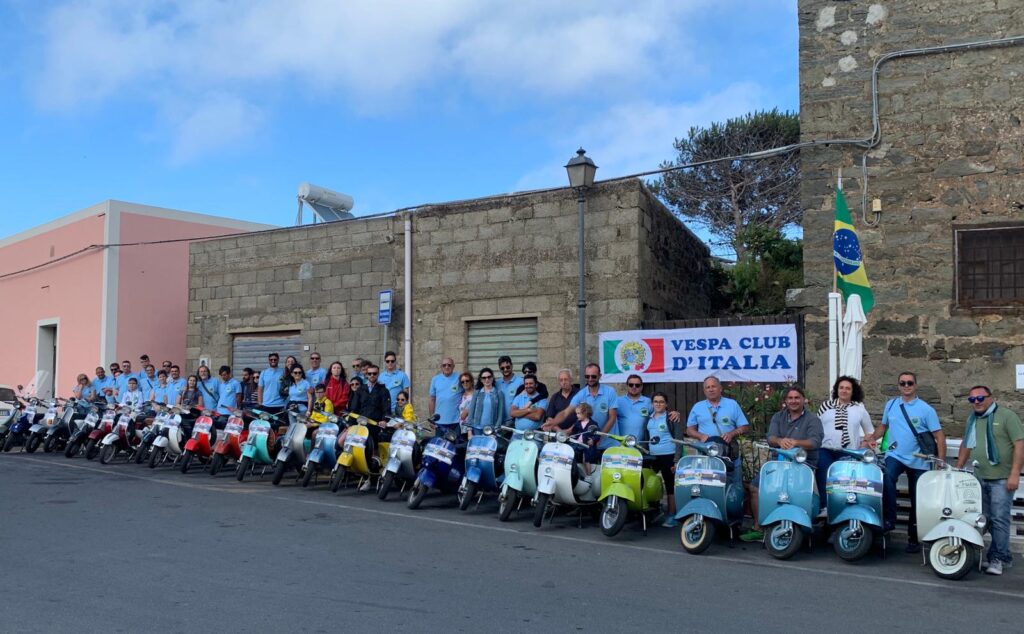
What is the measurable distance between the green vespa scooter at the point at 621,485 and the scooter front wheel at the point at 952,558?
264 centimetres

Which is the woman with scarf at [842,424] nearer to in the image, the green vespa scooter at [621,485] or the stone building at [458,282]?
the green vespa scooter at [621,485]

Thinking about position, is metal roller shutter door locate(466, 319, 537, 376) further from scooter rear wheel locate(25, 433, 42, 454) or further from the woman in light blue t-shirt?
scooter rear wheel locate(25, 433, 42, 454)

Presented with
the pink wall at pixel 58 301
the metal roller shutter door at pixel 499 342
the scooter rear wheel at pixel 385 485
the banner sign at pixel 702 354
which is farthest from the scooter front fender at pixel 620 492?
the pink wall at pixel 58 301

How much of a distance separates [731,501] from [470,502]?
125 inches

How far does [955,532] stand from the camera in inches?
283

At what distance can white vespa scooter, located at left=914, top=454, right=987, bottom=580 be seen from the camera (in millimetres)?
7188

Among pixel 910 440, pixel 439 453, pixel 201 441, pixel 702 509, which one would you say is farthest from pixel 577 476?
pixel 201 441

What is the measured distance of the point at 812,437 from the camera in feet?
27.7

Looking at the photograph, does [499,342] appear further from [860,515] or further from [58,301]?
[58,301]

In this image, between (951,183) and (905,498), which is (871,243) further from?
(905,498)

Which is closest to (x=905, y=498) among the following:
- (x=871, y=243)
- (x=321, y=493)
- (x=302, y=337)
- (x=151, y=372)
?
(x=871, y=243)

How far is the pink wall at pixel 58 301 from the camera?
921 inches

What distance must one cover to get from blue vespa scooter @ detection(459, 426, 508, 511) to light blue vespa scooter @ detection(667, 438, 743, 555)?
2441 mm

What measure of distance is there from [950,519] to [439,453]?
5.43 m
